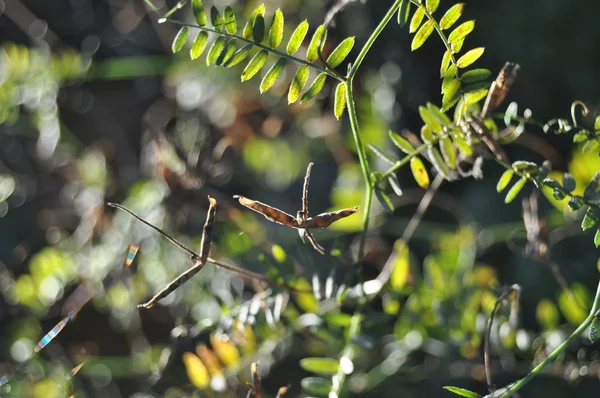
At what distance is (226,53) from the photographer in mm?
687

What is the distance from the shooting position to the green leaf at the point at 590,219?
0.65 meters

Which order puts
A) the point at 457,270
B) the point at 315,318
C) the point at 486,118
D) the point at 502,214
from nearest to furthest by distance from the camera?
the point at 486,118 < the point at 315,318 < the point at 457,270 < the point at 502,214

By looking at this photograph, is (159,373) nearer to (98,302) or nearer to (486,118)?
(98,302)

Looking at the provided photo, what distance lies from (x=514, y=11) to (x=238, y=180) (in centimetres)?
72

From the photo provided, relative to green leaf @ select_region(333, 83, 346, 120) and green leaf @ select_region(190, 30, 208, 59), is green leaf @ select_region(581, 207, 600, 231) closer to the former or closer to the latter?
green leaf @ select_region(333, 83, 346, 120)

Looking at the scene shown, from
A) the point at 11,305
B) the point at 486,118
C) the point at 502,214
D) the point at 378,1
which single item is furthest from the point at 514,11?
the point at 11,305

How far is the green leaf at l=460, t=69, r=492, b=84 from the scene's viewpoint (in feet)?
2.19

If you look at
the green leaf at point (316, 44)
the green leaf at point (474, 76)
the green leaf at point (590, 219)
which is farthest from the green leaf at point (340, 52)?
the green leaf at point (590, 219)

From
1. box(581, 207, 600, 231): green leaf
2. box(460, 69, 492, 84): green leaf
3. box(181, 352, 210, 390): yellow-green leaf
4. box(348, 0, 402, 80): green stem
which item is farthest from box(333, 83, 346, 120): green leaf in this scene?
box(181, 352, 210, 390): yellow-green leaf

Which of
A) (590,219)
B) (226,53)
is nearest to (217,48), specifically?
(226,53)

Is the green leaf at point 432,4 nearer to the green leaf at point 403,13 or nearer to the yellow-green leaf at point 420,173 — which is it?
the green leaf at point 403,13

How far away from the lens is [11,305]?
134cm

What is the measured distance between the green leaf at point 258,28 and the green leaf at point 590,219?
14.3 inches

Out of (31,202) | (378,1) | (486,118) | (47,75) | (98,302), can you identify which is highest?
(486,118)
